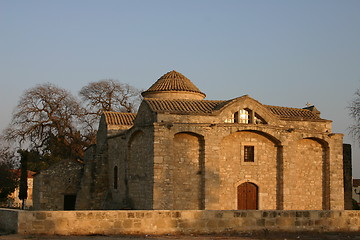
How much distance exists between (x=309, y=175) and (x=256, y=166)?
3.49m

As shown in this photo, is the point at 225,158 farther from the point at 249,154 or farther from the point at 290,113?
the point at 290,113

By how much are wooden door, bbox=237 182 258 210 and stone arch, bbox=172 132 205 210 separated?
6.96 ft

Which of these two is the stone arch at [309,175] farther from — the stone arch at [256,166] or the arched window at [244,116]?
the arched window at [244,116]

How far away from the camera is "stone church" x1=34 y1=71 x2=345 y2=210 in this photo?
2225 centimetres

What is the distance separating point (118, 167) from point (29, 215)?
48.2ft

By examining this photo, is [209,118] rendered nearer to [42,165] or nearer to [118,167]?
[118,167]

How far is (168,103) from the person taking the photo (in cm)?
2397

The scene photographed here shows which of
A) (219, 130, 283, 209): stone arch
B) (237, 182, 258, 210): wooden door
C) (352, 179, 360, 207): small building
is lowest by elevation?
(352, 179, 360, 207): small building

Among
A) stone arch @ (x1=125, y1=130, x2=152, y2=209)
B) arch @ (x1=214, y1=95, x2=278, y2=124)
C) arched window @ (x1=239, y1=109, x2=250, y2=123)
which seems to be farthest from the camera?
arched window @ (x1=239, y1=109, x2=250, y2=123)

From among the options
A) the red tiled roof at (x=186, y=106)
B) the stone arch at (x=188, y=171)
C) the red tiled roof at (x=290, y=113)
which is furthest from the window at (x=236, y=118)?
the red tiled roof at (x=290, y=113)

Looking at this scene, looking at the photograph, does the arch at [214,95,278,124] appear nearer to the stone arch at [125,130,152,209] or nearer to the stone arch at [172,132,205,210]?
the stone arch at [172,132,205,210]

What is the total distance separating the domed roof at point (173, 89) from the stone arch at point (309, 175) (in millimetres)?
8226

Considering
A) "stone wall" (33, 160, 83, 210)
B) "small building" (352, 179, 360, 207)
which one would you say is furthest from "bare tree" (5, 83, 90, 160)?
"small building" (352, 179, 360, 207)

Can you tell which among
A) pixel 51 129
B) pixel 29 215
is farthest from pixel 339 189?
pixel 51 129
